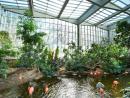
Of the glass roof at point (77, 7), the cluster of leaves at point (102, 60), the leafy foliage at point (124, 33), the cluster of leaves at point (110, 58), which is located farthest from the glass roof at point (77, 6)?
the cluster of leaves at point (102, 60)

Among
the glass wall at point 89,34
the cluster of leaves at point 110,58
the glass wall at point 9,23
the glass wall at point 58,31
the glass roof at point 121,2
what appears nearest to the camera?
the cluster of leaves at point 110,58

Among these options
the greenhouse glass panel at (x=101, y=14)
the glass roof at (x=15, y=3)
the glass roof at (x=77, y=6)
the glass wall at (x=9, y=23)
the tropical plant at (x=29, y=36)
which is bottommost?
the tropical plant at (x=29, y=36)

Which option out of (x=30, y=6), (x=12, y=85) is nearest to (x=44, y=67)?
(x=12, y=85)

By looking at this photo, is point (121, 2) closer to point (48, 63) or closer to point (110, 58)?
point (110, 58)

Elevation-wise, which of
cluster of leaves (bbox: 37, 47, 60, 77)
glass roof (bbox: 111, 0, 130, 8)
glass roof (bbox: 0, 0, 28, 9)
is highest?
glass roof (bbox: 0, 0, 28, 9)

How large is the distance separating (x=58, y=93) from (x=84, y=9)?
2077 cm

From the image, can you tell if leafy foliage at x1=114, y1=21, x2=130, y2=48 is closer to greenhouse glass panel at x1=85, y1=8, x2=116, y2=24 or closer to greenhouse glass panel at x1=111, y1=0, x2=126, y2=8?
greenhouse glass panel at x1=111, y1=0, x2=126, y2=8

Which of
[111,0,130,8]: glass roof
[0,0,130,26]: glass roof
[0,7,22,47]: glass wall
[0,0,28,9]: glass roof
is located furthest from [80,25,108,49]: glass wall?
[111,0,130,8]: glass roof

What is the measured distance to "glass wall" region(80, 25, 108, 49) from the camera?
41.2 metres

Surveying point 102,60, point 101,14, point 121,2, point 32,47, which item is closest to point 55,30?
point 101,14

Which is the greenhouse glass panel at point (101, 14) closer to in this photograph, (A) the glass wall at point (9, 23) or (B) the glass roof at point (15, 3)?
(B) the glass roof at point (15, 3)

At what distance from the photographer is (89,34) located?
4209 cm

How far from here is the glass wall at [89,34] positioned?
4119cm

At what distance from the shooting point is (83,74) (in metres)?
21.5
